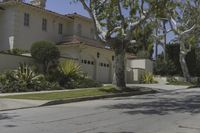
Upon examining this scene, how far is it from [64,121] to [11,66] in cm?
1701

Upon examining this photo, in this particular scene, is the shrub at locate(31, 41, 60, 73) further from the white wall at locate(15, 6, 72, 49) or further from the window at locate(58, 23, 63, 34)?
the window at locate(58, 23, 63, 34)

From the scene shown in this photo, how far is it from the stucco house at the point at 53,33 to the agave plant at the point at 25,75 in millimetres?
8789

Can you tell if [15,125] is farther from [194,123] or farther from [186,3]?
[186,3]

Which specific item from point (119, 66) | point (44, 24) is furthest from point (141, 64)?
point (119, 66)

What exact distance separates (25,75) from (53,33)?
14.8 meters

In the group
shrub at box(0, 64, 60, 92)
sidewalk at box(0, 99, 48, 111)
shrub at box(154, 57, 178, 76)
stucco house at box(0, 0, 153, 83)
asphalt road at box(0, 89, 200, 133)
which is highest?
stucco house at box(0, 0, 153, 83)

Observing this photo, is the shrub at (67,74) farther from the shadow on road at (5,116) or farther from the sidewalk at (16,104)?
the shadow on road at (5,116)

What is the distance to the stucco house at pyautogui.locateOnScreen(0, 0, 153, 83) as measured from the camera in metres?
38.2

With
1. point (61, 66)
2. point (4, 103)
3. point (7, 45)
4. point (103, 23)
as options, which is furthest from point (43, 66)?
point (4, 103)

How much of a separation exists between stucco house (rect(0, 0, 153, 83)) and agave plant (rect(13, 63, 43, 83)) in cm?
879

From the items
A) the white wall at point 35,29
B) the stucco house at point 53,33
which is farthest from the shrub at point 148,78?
the white wall at point 35,29

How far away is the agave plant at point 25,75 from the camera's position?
1093 inches

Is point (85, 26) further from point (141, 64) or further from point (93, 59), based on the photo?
point (141, 64)

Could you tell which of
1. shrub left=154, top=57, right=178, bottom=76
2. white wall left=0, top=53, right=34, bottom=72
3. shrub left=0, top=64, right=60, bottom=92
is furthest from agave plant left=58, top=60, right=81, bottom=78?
shrub left=154, top=57, right=178, bottom=76
